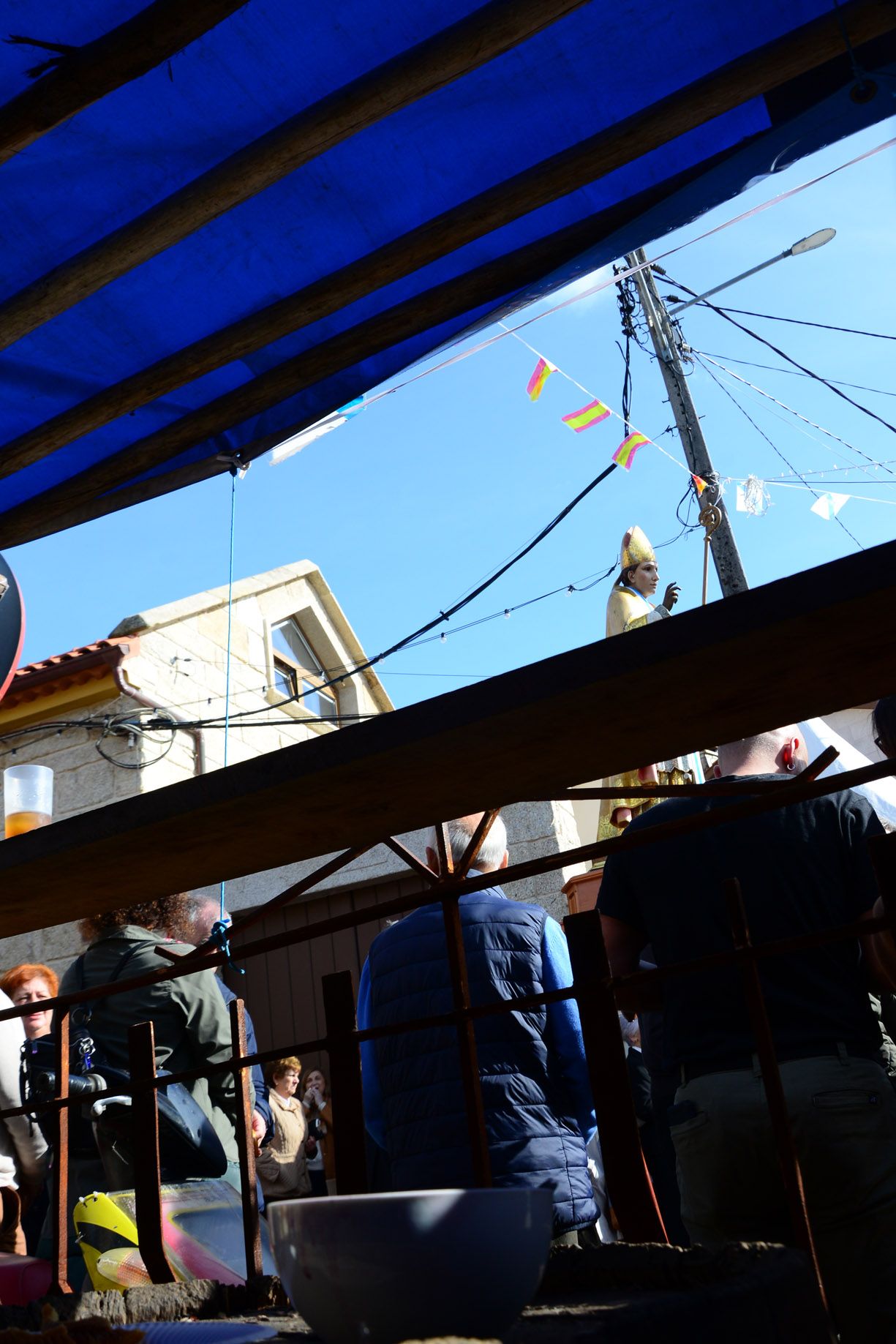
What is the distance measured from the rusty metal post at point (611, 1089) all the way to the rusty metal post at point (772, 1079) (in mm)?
146

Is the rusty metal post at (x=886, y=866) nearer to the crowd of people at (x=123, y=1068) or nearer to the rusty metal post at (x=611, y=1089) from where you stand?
the rusty metal post at (x=611, y=1089)

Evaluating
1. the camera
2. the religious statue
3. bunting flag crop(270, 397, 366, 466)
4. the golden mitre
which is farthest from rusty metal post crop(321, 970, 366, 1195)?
the golden mitre

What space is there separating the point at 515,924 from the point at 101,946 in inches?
45.4

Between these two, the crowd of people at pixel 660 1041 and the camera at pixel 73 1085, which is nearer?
the crowd of people at pixel 660 1041

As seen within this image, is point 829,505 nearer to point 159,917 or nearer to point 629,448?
point 629,448

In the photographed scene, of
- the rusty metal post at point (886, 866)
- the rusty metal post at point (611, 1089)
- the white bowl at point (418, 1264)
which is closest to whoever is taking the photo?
the white bowl at point (418, 1264)

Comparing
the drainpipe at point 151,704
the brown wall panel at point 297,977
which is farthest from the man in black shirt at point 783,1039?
the drainpipe at point 151,704

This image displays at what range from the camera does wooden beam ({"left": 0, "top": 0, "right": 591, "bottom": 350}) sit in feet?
6.02

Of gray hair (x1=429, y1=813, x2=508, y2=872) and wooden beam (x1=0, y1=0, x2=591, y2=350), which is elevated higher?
wooden beam (x1=0, y1=0, x2=591, y2=350)

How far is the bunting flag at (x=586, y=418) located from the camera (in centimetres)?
997

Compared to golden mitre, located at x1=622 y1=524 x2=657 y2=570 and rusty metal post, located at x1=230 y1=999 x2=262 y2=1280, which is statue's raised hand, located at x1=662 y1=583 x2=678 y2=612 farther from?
rusty metal post, located at x1=230 y1=999 x2=262 y2=1280

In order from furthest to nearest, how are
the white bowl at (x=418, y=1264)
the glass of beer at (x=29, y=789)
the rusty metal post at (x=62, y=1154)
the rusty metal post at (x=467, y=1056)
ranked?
the glass of beer at (x=29, y=789)
the rusty metal post at (x=62, y=1154)
the rusty metal post at (x=467, y=1056)
the white bowl at (x=418, y=1264)

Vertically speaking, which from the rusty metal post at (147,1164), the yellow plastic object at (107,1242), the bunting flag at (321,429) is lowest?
the yellow plastic object at (107,1242)

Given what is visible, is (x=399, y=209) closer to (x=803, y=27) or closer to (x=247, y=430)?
(x=247, y=430)
